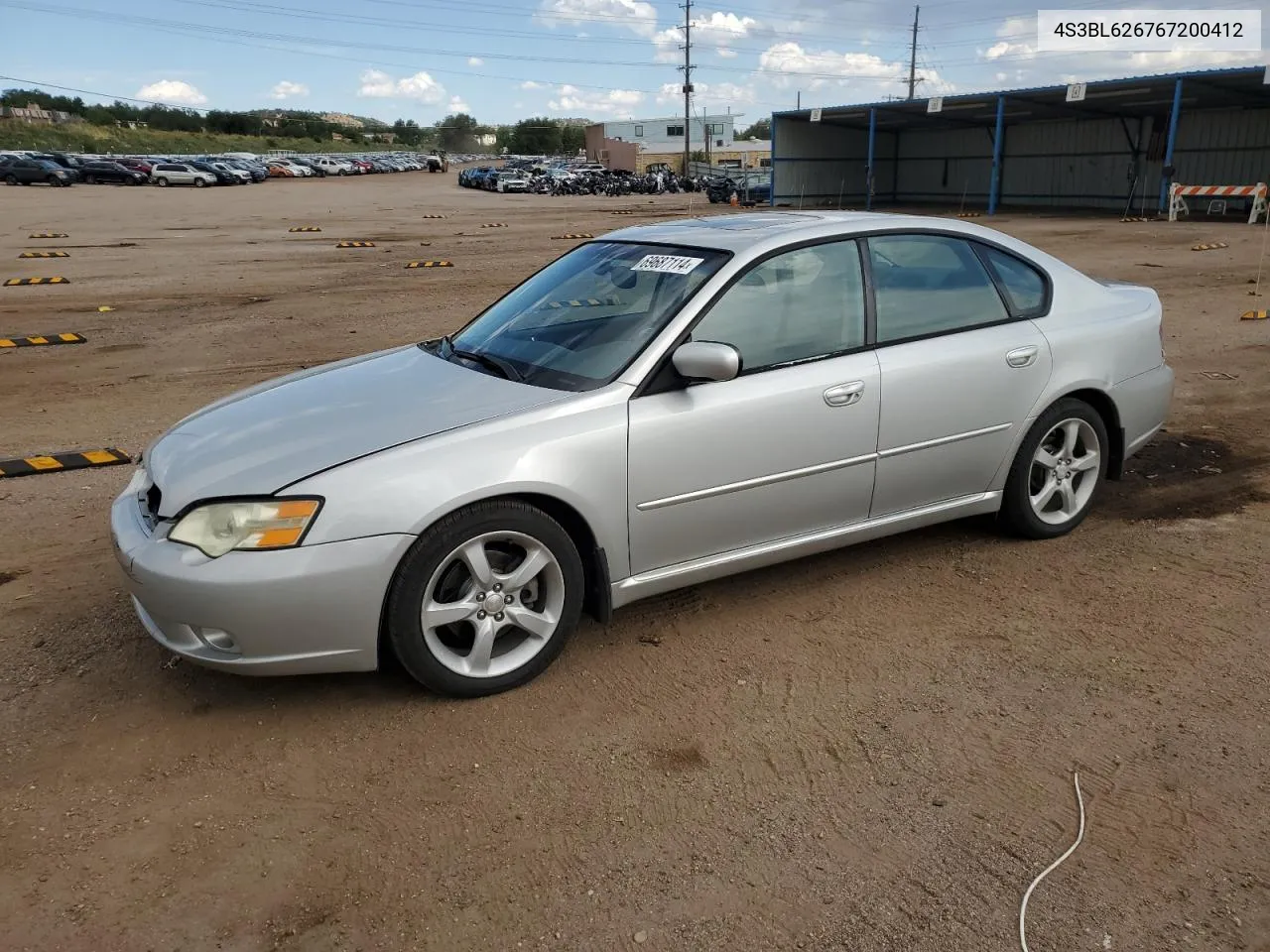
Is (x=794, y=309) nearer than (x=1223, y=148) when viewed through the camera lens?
Yes

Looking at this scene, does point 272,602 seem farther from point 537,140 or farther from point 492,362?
point 537,140

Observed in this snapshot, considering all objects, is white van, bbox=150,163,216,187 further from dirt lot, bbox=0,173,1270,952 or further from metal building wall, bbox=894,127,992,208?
dirt lot, bbox=0,173,1270,952

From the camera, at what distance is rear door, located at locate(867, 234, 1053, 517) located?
405 cm

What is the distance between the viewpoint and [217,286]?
15.4m

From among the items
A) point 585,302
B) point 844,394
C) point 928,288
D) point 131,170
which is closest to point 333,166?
point 131,170

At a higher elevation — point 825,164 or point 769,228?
point 825,164

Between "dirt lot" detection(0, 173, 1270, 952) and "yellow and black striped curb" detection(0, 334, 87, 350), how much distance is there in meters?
6.22

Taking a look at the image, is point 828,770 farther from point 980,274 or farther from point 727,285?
point 980,274

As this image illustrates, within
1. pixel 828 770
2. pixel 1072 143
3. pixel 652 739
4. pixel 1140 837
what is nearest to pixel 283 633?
pixel 652 739

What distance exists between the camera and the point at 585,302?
4.14 meters

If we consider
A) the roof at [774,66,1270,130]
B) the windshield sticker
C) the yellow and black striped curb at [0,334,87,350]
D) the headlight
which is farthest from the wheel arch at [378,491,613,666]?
the roof at [774,66,1270,130]

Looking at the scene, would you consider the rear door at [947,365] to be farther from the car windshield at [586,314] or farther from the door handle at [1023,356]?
the car windshield at [586,314]

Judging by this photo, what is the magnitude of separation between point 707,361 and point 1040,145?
4214 centimetres

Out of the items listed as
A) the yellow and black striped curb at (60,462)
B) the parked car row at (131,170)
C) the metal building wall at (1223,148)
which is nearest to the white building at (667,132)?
the parked car row at (131,170)
